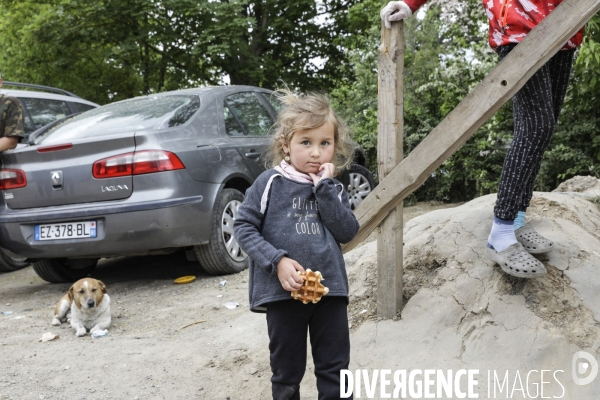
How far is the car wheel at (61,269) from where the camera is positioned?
6.29 metres

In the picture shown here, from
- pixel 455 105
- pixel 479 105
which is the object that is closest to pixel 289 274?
pixel 479 105

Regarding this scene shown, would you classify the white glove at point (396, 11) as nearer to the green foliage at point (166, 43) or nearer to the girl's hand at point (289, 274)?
the girl's hand at point (289, 274)

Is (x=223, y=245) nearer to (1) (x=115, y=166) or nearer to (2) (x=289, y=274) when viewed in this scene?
(1) (x=115, y=166)

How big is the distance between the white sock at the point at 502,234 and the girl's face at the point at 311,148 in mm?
1262

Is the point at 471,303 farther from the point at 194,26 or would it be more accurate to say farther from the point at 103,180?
the point at 194,26

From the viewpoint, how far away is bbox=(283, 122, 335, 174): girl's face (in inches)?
98.2

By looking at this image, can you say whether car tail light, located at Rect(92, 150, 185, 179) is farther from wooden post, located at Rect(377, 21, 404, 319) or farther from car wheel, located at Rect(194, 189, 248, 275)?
wooden post, located at Rect(377, 21, 404, 319)

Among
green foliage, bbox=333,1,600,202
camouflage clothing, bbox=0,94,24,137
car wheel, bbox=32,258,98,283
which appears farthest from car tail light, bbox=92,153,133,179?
green foliage, bbox=333,1,600,202

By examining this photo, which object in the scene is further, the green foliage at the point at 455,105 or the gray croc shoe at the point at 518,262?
the green foliage at the point at 455,105

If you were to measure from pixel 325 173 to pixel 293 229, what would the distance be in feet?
0.81

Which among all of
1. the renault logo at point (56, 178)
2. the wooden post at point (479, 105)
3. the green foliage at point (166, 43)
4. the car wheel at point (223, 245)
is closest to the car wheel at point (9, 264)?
the renault logo at point (56, 178)

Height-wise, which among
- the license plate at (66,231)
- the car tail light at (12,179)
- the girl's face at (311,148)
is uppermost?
the girl's face at (311,148)

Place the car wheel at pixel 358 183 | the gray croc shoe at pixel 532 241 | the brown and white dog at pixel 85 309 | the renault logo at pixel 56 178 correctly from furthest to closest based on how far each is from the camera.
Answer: the car wheel at pixel 358 183 < the renault logo at pixel 56 178 < the brown and white dog at pixel 85 309 < the gray croc shoe at pixel 532 241

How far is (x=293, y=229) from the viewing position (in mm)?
2455
